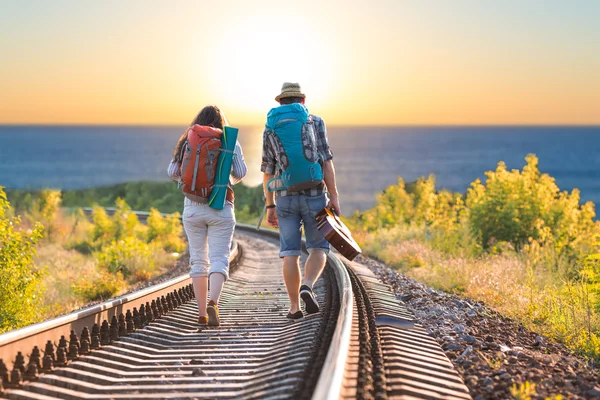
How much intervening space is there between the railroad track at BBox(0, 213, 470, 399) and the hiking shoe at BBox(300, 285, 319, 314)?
12 centimetres

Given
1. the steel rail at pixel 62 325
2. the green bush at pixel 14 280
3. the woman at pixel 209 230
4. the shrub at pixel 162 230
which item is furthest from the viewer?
the shrub at pixel 162 230

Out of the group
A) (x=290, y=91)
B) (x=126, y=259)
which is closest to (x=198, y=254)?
(x=290, y=91)

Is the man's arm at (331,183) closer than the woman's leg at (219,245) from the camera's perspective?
Yes

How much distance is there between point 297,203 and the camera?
21.2 ft

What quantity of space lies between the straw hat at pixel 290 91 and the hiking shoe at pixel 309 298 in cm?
184

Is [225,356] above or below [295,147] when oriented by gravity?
below

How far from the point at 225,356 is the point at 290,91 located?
8.31 ft

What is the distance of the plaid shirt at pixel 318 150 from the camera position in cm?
644

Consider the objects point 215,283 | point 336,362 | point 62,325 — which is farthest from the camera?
point 215,283

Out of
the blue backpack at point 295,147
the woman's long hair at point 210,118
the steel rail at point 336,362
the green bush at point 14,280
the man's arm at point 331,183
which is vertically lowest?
the green bush at point 14,280

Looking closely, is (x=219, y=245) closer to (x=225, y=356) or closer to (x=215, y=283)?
(x=215, y=283)

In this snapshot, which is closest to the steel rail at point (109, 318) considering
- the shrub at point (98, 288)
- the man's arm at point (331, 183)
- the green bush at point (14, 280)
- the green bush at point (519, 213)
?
the man's arm at point (331, 183)

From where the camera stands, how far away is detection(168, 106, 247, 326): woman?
670cm

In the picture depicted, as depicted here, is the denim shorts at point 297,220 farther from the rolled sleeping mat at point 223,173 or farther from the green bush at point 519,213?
the green bush at point 519,213
